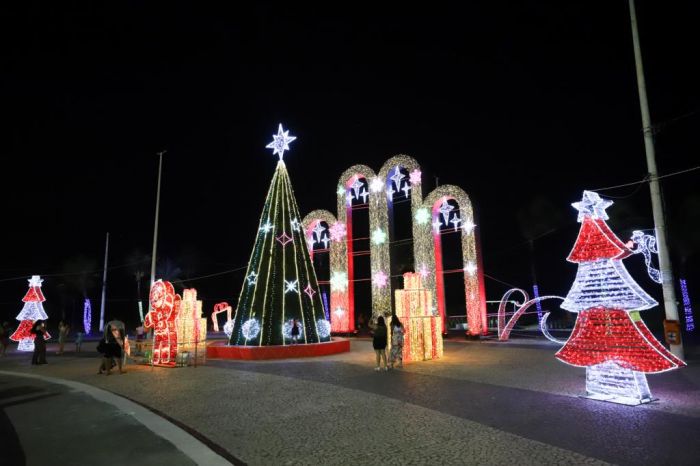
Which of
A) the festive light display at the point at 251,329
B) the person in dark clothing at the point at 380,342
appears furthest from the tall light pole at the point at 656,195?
the festive light display at the point at 251,329

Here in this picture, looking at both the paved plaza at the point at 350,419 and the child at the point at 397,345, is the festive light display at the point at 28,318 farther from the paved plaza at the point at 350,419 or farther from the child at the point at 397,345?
the child at the point at 397,345

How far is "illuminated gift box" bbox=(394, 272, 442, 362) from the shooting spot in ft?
44.5

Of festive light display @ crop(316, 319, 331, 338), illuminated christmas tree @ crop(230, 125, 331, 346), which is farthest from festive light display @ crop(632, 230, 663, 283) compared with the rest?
illuminated christmas tree @ crop(230, 125, 331, 346)

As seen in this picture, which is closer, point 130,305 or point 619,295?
point 619,295

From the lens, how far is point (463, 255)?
2147 centimetres

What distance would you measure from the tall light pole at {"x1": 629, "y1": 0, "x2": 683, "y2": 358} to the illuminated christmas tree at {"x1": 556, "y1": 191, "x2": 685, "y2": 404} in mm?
4389

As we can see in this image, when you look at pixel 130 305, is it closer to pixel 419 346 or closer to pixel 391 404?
pixel 419 346

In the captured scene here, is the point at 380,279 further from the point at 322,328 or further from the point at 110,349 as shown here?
the point at 110,349

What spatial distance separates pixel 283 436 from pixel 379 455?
148cm

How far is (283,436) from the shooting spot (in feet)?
19.3

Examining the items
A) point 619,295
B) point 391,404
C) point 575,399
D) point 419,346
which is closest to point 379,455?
point 391,404

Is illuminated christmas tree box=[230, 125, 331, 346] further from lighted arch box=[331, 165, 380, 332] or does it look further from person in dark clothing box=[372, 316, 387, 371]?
lighted arch box=[331, 165, 380, 332]

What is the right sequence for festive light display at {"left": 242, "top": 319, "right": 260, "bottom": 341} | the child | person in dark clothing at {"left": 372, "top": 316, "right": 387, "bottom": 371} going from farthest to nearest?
festive light display at {"left": 242, "top": 319, "right": 260, "bottom": 341}, the child, person in dark clothing at {"left": 372, "top": 316, "right": 387, "bottom": 371}

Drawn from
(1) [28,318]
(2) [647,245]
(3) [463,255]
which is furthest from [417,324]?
(1) [28,318]
